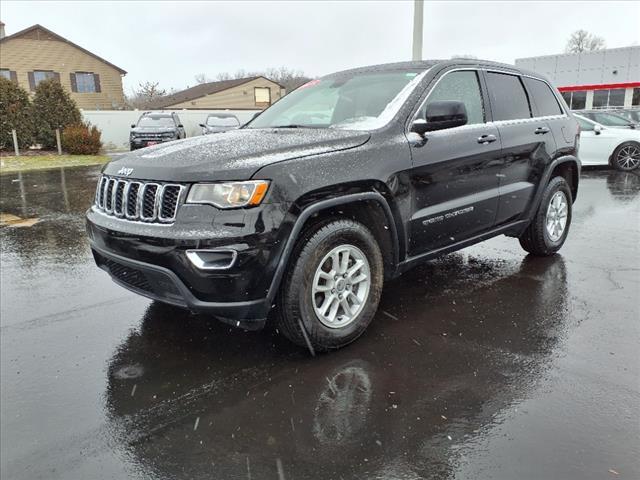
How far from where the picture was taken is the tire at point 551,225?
529 cm

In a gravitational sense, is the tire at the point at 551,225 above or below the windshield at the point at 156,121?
below

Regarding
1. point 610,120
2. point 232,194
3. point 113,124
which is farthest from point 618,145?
point 113,124

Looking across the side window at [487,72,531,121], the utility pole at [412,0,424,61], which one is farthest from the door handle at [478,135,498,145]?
the utility pole at [412,0,424,61]

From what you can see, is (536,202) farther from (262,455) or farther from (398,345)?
(262,455)

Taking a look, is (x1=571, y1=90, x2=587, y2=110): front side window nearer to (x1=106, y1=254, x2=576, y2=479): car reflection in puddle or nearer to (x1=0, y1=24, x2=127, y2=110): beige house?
(x1=0, y1=24, x2=127, y2=110): beige house

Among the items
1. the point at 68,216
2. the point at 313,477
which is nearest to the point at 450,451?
the point at 313,477

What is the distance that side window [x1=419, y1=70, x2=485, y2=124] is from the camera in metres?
4.09

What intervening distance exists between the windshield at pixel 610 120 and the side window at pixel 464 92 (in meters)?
11.0

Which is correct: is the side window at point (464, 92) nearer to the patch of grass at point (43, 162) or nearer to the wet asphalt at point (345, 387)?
the wet asphalt at point (345, 387)

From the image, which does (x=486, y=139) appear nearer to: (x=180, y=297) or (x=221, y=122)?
(x=180, y=297)

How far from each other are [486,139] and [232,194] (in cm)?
243

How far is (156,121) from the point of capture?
2022cm

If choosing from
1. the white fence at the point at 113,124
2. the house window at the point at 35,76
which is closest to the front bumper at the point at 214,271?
the white fence at the point at 113,124

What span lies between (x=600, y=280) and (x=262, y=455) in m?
3.84
